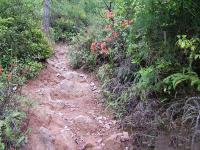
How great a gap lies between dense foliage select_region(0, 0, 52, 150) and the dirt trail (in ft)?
1.10

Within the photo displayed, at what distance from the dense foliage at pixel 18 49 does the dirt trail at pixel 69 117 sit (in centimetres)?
33

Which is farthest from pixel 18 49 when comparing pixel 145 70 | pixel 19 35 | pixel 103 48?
pixel 145 70

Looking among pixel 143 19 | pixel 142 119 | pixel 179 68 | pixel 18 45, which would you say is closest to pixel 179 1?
pixel 143 19

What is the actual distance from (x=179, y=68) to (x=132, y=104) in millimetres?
1245

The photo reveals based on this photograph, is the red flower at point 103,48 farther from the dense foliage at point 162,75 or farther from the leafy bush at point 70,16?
the leafy bush at point 70,16

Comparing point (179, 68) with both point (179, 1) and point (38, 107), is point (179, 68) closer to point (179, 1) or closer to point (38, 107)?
point (179, 1)

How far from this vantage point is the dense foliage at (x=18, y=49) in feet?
19.0

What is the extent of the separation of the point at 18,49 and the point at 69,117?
282 cm

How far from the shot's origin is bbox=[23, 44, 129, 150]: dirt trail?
226 inches

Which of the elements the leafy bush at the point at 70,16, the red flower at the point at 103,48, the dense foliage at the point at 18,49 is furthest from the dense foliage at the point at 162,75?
the leafy bush at the point at 70,16

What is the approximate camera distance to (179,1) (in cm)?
555

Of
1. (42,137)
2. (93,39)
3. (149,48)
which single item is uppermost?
(149,48)

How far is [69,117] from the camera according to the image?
669 centimetres

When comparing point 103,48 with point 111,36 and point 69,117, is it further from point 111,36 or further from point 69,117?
point 69,117
